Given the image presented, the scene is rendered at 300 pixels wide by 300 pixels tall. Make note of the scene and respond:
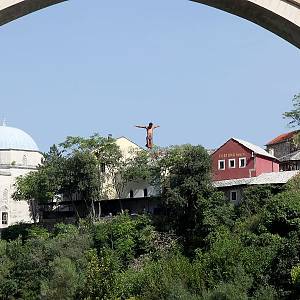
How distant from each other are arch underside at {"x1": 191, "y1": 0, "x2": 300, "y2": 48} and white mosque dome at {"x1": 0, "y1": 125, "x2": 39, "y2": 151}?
58.7m

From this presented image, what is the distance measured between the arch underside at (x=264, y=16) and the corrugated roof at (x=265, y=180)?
33.2 metres

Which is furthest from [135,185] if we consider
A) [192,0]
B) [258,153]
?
[192,0]

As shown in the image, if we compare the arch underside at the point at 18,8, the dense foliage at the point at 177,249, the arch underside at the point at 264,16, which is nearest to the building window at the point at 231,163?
the dense foliage at the point at 177,249

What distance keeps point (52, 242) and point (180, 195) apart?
25.9 ft

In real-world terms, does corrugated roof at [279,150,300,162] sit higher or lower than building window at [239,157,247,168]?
higher

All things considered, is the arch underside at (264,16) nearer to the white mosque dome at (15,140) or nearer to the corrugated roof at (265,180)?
the corrugated roof at (265,180)

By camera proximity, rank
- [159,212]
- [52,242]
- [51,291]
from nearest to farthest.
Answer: [51,291]
[52,242]
[159,212]

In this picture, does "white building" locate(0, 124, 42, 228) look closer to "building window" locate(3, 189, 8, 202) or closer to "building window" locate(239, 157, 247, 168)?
"building window" locate(3, 189, 8, 202)

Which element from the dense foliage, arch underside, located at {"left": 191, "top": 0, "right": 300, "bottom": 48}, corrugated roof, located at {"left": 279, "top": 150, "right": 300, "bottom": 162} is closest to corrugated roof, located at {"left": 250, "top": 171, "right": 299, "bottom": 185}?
the dense foliage

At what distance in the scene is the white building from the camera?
59.8 meters

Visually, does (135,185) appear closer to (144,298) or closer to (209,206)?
(209,206)

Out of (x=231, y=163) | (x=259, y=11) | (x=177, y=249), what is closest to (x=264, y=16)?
(x=259, y=11)

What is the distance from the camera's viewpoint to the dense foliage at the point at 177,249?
3003 centimetres

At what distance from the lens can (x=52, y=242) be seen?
4072 cm
